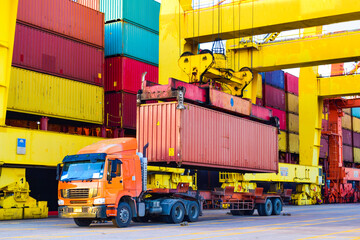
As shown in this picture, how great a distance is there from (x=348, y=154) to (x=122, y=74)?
124 feet

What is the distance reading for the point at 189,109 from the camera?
18.2 m

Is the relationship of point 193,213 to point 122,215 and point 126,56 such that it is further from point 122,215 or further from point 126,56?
point 126,56

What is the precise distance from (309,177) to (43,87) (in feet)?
84.6

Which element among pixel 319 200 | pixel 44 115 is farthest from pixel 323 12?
pixel 319 200

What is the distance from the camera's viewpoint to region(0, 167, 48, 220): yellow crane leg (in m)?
19.6

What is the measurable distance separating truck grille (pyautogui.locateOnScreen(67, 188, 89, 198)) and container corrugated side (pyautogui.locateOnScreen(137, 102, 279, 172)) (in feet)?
10.8

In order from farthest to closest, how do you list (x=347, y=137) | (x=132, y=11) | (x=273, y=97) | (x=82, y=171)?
(x=347, y=137), (x=273, y=97), (x=132, y=11), (x=82, y=171)

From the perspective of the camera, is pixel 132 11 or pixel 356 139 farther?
pixel 356 139

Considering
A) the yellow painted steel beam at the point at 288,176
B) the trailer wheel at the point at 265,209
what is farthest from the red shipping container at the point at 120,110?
the trailer wheel at the point at 265,209

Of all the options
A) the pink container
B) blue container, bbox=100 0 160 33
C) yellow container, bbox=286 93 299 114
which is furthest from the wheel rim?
yellow container, bbox=286 93 299 114

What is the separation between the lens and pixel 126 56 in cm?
2794

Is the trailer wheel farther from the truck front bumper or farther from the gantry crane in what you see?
the truck front bumper

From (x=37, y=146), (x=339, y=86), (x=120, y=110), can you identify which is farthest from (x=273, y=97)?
(x=37, y=146)

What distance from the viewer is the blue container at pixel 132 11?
2838 cm
